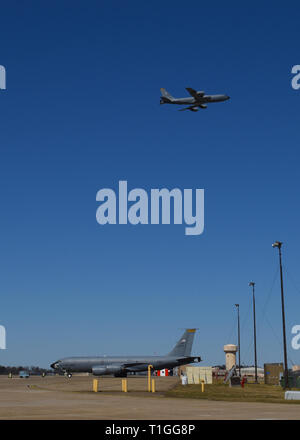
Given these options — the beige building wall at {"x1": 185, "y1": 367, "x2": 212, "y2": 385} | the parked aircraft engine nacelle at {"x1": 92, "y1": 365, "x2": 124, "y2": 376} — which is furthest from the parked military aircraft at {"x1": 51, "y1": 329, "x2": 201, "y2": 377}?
the beige building wall at {"x1": 185, "y1": 367, "x2": 212, "y2": 385}

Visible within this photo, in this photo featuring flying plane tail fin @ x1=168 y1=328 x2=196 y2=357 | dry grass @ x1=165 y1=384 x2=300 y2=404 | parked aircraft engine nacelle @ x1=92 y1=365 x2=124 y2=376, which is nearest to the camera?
dry grass @ x1=165 y1=384 x2=300 y2=404

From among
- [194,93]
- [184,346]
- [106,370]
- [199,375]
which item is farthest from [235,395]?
[184,346]

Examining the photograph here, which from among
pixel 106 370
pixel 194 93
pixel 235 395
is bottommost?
pixel 106 370

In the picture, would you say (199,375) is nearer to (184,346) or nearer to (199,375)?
(199,375)

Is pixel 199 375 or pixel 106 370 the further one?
pixel 106 370

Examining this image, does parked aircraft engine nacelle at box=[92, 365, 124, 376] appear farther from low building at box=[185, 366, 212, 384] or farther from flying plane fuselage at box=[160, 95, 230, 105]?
flying plane fuselage at box=[160, 95, 230, 105]

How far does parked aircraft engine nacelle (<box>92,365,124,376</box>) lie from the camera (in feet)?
266

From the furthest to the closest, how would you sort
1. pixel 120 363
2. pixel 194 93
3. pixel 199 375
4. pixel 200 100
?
1. pixel 120 363
2. pixel 200 100
3. pixel 194 93
4. pixel 199 375

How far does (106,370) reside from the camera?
3246 inches

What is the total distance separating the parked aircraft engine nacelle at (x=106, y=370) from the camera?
81000 millimetres
